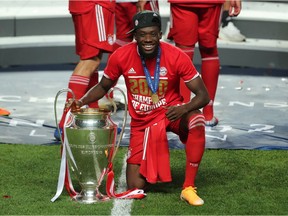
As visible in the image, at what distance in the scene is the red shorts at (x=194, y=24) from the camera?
9141mm

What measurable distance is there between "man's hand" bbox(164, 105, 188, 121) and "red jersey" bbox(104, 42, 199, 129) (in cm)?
23

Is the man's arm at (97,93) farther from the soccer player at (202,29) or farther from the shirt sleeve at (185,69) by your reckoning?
the soccer player at (202,29)

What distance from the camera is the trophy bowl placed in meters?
6.52

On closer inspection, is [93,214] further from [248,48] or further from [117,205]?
[248,48]

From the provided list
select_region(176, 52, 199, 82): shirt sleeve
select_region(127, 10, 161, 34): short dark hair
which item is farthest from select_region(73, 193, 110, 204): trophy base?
select_region(127, 10, 161, 34): short dark hair

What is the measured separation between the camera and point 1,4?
1455cm

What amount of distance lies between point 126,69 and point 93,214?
1.10 m

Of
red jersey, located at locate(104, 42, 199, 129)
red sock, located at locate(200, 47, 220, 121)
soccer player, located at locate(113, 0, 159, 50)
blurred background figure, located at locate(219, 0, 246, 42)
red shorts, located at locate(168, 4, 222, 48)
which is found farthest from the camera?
blurred background figure, located at locate(219, 0, 246, 42)

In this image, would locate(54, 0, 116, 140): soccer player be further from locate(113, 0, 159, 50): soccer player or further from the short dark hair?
the short dark hair

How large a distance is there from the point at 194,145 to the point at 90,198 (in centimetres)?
76

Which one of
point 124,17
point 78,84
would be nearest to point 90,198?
point 78,84

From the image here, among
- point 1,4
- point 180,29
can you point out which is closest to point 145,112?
point 180,29

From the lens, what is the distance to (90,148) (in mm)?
6516

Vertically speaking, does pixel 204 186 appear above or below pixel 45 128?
above
